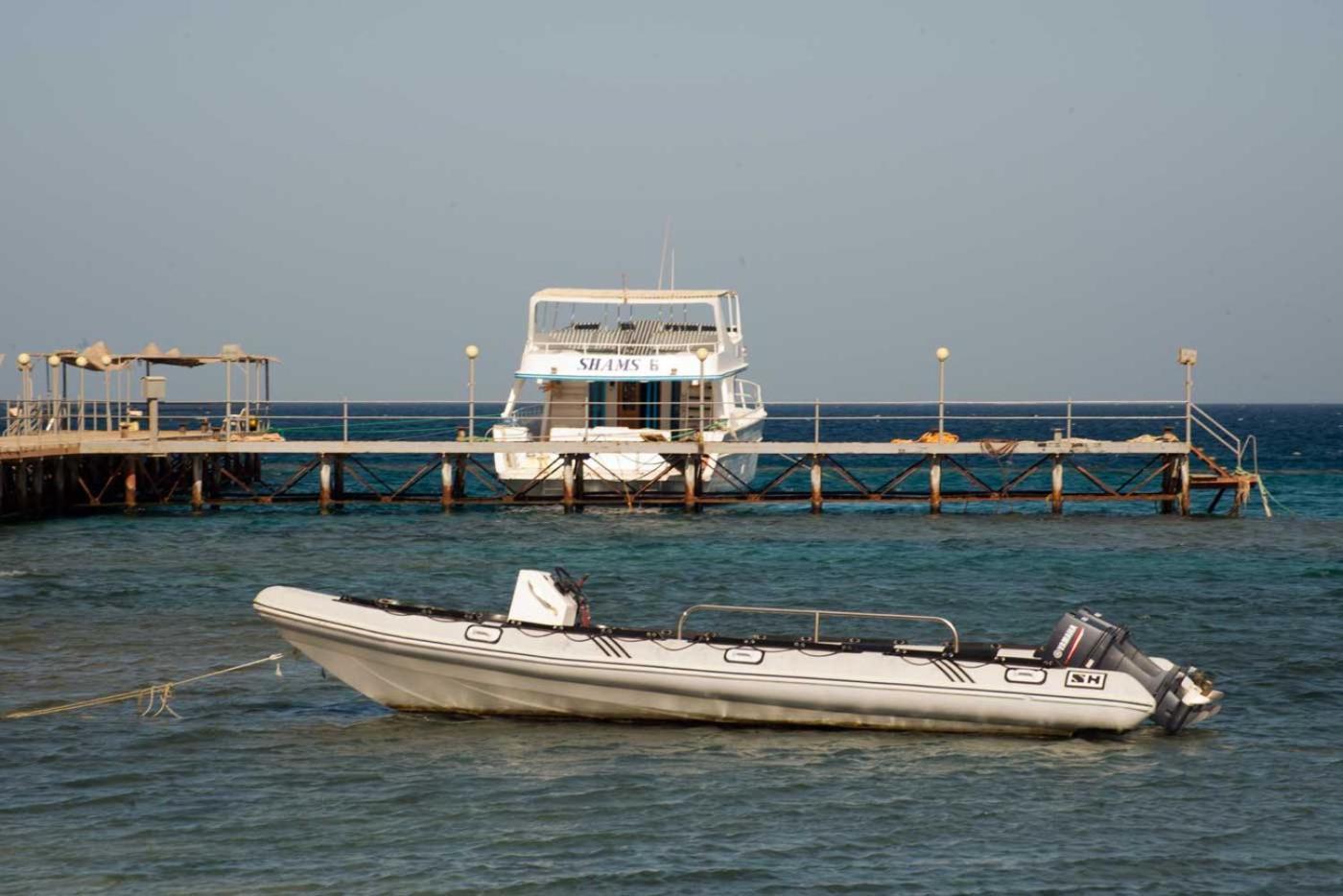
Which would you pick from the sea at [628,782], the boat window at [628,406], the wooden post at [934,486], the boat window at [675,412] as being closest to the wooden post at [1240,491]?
the wooden post at [934,486]

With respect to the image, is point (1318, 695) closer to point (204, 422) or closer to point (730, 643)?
point (730, 643)

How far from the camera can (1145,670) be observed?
52.1 ft

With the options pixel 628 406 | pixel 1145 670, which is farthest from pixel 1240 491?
pixel 1145 670

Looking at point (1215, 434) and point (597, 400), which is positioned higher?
point (597, 400)

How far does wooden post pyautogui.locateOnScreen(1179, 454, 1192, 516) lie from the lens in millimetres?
37344

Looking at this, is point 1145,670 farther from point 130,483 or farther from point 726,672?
point 130,483

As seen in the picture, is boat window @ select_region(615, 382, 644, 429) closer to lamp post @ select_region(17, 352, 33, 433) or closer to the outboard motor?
lamp post @ select_region(17, 352, 33, 433)

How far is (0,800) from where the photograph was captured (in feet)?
44.5

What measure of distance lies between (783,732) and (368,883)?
533 cm

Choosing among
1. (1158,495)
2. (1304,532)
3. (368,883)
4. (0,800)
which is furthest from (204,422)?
(368,883)

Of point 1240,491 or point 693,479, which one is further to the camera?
point 1240,491

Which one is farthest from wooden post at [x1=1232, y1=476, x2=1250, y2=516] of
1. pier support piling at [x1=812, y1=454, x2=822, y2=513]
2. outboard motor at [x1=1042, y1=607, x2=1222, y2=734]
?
outboard motor at [x1=1042, y1=607, x2=1222, y2=734]

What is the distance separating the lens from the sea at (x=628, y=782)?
39.7 ft

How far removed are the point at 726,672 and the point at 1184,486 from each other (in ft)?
80.2
